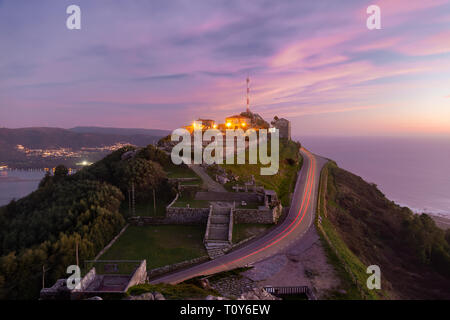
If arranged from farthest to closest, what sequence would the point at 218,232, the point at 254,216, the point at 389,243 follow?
the point at 389,243 → the point at 254,216 → the point at 218,232

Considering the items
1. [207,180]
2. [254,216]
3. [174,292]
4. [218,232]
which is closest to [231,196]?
[254,216]

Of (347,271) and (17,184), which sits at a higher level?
(347,271)

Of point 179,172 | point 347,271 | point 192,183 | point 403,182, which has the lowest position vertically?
point 403,182

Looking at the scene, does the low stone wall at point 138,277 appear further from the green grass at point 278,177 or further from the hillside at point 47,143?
the hillside at point 47,143

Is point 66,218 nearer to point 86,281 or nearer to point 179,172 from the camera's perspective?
point 86,281

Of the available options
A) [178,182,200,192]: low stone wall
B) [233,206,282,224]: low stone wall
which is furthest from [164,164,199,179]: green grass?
[233,206,282,224]: low stone wall
